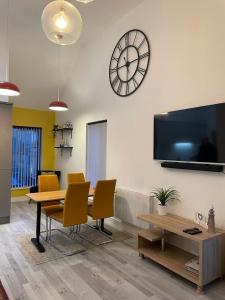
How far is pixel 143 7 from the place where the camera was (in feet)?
12.3

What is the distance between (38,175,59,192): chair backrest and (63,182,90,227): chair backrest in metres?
1.07

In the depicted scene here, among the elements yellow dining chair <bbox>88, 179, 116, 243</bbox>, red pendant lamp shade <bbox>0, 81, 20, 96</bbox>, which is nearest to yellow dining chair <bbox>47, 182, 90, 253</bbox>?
yellow dining chair <bbox>88, 179, 116, 243</bbox>

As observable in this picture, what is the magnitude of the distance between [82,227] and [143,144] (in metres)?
1.91

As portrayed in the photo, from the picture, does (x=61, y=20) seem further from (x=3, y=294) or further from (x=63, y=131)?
(x=63, y=131)

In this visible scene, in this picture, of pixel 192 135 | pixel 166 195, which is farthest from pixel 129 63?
pixel 166 195

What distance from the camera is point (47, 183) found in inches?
165

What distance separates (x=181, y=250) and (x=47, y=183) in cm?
245

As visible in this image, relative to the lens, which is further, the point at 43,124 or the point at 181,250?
the point at 43,124

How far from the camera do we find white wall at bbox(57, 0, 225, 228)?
2.77 metres

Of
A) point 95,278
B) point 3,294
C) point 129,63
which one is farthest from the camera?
point 129,63

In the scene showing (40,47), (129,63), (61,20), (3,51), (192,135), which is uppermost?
(40,47)

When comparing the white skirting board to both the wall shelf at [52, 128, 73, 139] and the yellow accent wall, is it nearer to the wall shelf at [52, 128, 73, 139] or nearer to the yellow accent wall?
the wall shelf at [52, 128, 73, 139]

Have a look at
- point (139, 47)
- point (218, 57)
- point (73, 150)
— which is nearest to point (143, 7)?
point (139, 47)

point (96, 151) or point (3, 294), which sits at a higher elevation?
point (96, 151)
